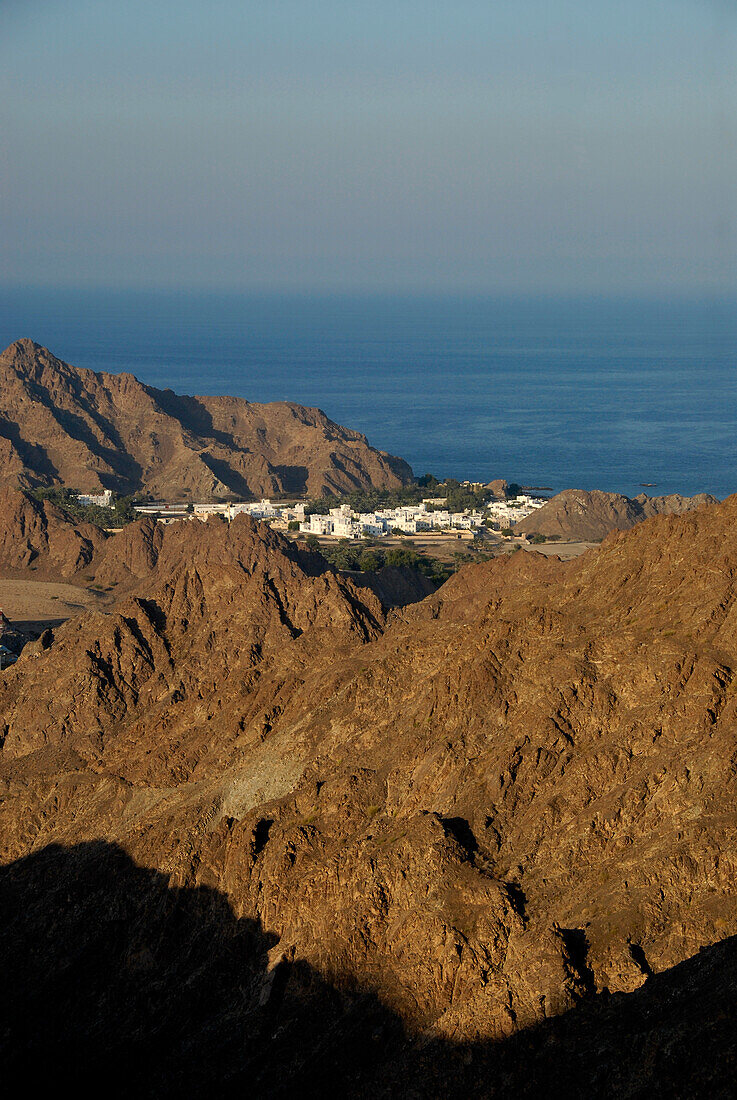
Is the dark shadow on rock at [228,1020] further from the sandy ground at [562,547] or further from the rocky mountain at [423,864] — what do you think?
the sandy ground at [562,547]

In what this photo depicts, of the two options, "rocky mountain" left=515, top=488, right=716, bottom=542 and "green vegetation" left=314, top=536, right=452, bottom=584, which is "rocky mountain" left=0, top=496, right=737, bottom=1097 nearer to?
"green vegetation" left=314, top=536, right=452, bottom=584

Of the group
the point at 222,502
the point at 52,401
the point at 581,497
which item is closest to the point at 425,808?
the point at 581,497

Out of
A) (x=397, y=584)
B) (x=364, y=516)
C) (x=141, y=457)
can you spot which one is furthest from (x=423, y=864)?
(x=141, y=457)

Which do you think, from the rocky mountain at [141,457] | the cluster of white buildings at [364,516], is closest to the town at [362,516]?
the cluster of white buildings at [364,516]

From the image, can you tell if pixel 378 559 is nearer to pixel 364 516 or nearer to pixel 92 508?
pixel 364 516

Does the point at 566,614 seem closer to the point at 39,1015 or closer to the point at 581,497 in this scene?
the point at 39,1015

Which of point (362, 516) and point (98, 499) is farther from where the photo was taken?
point (98, 499)
